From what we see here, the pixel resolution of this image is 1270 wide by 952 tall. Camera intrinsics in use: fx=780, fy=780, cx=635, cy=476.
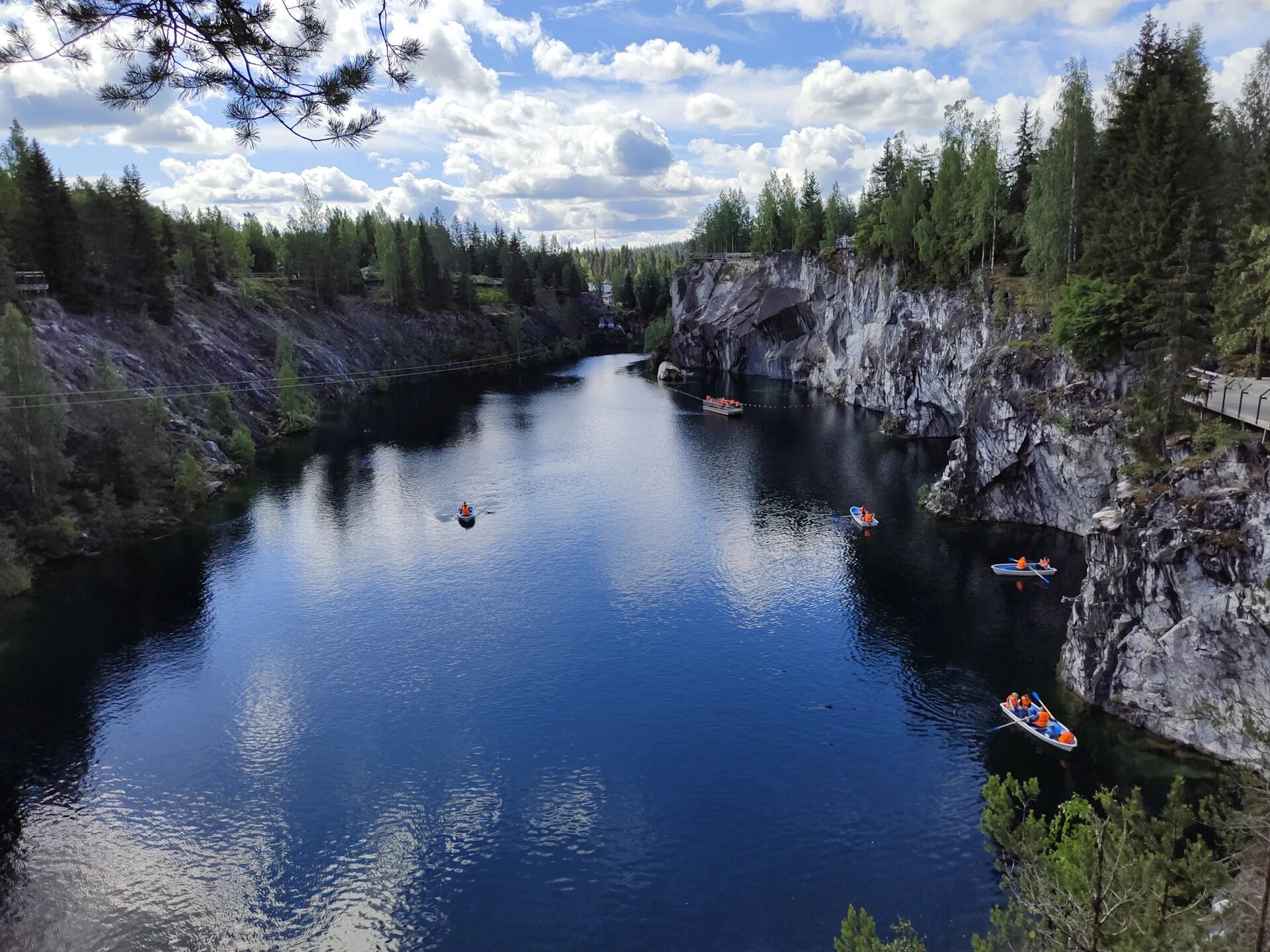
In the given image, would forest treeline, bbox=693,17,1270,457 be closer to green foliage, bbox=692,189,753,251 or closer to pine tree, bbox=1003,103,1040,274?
pine tree, bbox=1003,103,1040,274

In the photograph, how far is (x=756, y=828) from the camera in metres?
31.2

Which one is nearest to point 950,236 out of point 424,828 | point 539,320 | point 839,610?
point 839,610

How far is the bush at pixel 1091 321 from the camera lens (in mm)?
50969

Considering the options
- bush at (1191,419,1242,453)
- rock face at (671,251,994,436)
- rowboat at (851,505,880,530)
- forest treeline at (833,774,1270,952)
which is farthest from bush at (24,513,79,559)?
rock face at (671,251,994,436)

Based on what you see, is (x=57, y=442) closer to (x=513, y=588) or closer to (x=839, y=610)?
(x=513, y=588)

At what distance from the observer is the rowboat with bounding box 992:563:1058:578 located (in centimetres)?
5178

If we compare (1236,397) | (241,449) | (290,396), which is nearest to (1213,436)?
(1236,397)

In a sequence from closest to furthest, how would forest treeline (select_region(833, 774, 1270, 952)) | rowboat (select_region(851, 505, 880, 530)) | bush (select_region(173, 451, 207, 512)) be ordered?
forest treeline (select_region(833, 774, 1270, 952))
rowboat (select_region(851, 505, 880, 530))
bush (select_region(173, 451, 207, 512))

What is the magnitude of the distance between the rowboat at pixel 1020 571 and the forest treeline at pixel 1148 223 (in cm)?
1239

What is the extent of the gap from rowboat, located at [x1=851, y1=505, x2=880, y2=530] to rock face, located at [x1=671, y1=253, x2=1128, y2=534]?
6.04 meters

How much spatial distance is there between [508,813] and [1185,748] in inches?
1138

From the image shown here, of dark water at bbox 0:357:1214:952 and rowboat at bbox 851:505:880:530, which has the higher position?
rowboat at bbox 851:505:880:530

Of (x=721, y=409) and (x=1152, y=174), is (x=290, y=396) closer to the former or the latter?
(x=721, y=409)

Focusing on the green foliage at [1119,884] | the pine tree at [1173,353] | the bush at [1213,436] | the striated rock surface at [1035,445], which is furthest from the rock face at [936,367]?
the green foliage at [1119,884]
